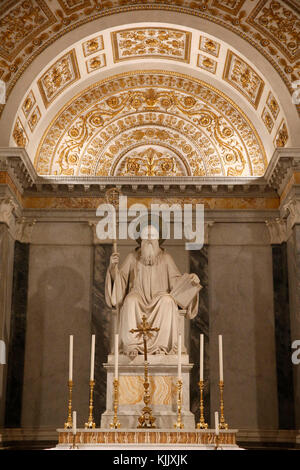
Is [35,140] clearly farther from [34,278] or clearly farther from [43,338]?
[43,338]

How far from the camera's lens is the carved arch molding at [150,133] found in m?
15.1

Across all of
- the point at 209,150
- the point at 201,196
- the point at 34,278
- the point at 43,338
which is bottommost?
the point at 43,338

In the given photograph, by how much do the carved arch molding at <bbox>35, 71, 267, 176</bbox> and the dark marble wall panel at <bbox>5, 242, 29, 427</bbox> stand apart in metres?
2.27

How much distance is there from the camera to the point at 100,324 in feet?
45.8

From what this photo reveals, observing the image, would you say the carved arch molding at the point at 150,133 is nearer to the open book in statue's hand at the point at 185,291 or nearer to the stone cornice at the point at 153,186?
the stone cornice at the point at 153,186

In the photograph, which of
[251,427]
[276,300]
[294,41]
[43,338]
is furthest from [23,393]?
[294,41]

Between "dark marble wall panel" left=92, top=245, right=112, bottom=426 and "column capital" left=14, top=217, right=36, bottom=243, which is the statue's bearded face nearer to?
"dark marble wall panel" left=92, top=245, right=112, bottom=426

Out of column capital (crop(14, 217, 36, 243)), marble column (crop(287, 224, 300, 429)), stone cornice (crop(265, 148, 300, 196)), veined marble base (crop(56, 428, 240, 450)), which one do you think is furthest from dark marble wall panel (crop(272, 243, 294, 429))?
veined marble base (crop(56, 428, 240, 450))

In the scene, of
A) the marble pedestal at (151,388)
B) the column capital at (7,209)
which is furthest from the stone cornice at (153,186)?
the marble pedestal at (151,388)

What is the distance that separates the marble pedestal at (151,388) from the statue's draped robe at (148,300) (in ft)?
0.84

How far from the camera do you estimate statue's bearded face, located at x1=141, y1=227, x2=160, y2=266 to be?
34.5ft
